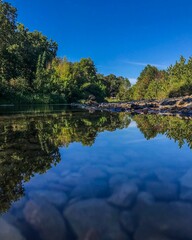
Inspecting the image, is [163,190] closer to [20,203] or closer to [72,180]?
[72,180]

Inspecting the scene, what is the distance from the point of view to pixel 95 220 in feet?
7.46

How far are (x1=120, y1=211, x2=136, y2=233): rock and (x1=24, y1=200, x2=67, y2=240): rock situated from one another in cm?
50

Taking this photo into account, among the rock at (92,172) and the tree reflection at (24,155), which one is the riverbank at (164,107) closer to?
the tree reflection at (24,155)

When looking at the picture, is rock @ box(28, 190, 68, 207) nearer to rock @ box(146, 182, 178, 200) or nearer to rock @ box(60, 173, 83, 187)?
rock @ box(60, 173, 83, 187)

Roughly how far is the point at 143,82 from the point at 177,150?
76.2m

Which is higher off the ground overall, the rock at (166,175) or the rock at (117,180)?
the rock at (166,175)

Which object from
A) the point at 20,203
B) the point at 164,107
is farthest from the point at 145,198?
the point at 164,107

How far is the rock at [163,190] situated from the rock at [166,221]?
0.62 feet

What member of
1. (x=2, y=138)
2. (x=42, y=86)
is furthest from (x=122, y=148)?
(x=42, y=86)

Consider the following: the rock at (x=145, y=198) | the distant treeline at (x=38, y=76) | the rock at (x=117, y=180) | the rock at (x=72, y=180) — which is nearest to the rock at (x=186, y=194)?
the rock at (x=145, y=198)

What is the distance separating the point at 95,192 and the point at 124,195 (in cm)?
32

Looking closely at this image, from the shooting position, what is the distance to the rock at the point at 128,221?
214cm

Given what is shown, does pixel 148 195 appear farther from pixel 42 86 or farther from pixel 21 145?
pixel 42 86

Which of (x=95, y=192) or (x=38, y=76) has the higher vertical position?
(x=38, y=76)
